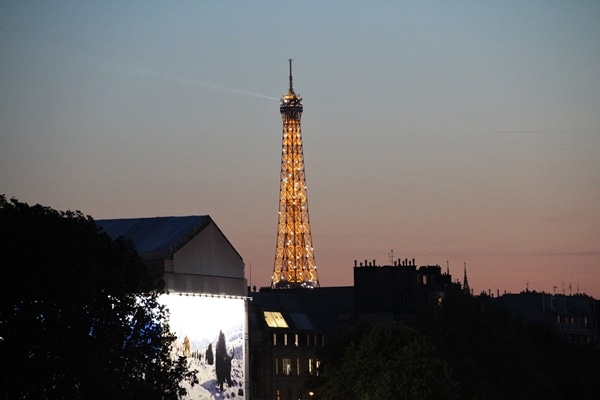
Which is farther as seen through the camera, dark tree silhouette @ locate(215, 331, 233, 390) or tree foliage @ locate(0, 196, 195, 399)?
dark tree silhouette @ locate(215, 331, 233, 390)

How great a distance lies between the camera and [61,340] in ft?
230

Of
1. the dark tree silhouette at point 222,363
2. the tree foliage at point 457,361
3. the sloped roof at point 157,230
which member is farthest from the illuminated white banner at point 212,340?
the tree foliage at point 457,361

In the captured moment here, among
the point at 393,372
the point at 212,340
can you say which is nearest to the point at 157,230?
the point at 212,340

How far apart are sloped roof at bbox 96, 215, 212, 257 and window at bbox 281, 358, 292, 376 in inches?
1662

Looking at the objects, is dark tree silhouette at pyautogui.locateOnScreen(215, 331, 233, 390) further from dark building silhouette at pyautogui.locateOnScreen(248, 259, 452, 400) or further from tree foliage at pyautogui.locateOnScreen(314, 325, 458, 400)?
dark building silhouette at pyautogui.locateOnScreen(248, 259, 452, 400)

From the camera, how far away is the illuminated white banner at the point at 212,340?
107 metres

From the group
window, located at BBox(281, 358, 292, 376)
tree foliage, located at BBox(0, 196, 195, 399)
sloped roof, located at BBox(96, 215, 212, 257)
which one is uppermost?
sloped roof, located at BBox(96, 215, 212, 257)

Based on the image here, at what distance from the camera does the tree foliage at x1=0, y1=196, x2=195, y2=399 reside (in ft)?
228

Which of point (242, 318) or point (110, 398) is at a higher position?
Answer: point (242, 318)

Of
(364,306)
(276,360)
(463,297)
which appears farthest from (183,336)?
(364,306)

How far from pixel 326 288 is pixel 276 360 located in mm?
30424

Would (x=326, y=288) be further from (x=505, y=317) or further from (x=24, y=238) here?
(x=24, y=238)

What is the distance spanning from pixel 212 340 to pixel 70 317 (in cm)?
3918

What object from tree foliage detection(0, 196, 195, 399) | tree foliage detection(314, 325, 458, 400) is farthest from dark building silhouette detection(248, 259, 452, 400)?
tree foliage detection(0, 196, 195, 399)
